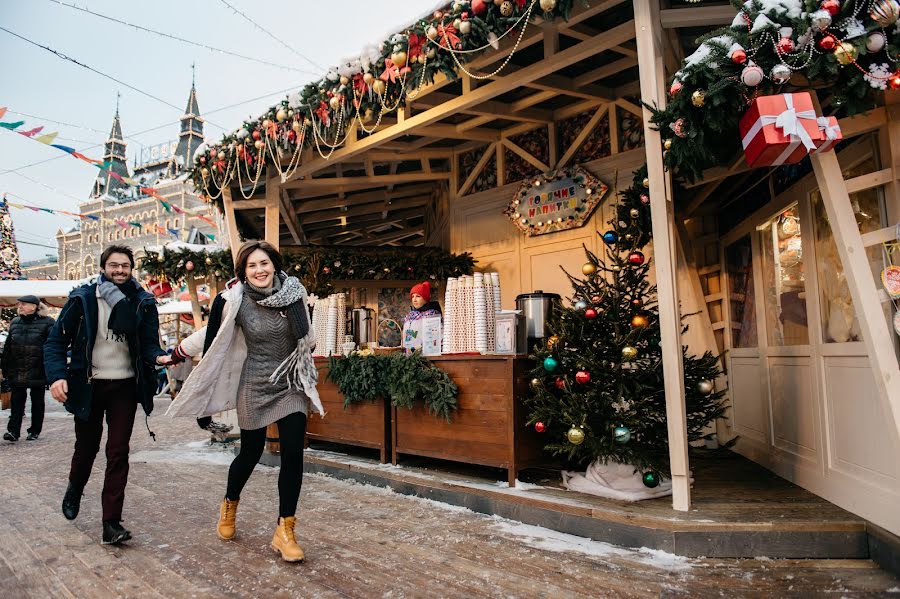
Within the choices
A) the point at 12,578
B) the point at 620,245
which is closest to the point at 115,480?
the point at 12,578

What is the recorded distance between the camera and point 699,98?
3021mm

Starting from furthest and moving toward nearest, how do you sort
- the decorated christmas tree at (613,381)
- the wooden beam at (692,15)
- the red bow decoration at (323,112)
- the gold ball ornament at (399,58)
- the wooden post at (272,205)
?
the wooden post at (272,205)
the red bow decoration at (323,112)
the gold ball ornament at (399,58)
the decorated christmas tree at (613,381)
the wooden beam at (692,15)

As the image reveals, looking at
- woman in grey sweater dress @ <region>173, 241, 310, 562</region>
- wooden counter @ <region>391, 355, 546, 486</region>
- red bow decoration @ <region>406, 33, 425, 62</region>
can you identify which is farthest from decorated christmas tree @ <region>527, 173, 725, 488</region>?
red bow decoration @ <region>406, 33, 425, 62</region>

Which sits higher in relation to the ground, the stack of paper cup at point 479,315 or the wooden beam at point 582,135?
the wooden beam at point 582,135

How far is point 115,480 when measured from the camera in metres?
3.46

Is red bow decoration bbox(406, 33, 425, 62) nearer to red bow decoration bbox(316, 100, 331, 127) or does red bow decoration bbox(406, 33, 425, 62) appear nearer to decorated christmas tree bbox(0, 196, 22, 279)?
red bow decoration bbox(316, 100, 331, 127)

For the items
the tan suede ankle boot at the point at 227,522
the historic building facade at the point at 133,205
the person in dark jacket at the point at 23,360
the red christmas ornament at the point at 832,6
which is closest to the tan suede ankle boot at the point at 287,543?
the tan suede ankle boot at the point at 227,522

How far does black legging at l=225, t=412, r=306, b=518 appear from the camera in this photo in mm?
3211

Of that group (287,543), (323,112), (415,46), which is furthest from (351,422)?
(415,46)

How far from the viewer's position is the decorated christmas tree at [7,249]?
1792cm

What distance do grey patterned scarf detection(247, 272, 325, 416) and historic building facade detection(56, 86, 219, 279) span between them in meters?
43.8

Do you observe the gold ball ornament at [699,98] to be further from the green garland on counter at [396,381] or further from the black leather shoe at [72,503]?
the black leather shoe at [72,503]

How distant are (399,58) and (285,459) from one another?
3.25m

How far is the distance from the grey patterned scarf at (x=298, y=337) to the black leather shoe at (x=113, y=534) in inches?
48.6
